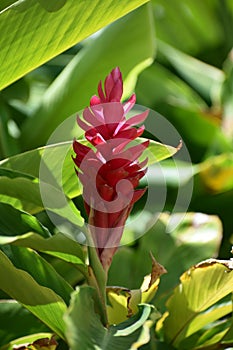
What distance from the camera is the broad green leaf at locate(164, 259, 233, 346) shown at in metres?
0.86

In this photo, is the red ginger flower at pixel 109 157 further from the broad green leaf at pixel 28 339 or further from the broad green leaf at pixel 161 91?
the broad green leaf at pixel 161 91

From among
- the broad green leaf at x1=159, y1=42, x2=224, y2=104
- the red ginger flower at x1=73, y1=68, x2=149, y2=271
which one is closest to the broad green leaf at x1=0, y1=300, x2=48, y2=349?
the red ginger flower at x1=73, y1=68, x2=149, y2=271

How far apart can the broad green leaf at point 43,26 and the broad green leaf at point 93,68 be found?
33cm

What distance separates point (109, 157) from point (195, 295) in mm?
233

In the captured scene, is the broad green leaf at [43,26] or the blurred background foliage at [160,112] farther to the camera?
the blurred background foliage at [160,112]

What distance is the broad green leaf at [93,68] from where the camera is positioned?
4.15ft

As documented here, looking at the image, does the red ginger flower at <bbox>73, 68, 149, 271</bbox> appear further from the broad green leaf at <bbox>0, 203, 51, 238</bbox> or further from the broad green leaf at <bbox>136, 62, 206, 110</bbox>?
the broad green leaf at <bbox>136, 62, 206, 110</bbox>

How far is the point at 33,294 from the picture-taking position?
842 mm

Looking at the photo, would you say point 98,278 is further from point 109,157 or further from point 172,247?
point 172,247

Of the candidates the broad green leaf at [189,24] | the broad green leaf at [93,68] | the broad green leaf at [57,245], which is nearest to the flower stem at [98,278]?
the broad green leaf at [57,245]

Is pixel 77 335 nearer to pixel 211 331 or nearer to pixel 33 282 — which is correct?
pixel 33 282

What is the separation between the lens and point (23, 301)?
0.86m

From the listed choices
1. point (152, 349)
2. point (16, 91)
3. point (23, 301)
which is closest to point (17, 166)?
point (23, 301)

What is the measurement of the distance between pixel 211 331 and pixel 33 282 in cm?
29
